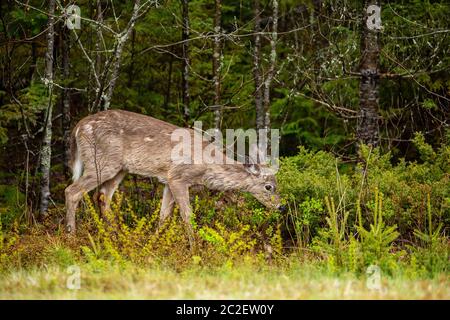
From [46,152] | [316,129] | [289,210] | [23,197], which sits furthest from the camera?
[316,129]

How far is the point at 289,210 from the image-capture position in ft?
34.6

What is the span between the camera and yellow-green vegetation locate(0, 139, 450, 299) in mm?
6180

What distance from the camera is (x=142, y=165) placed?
1120cm

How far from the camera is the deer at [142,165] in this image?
434 inches

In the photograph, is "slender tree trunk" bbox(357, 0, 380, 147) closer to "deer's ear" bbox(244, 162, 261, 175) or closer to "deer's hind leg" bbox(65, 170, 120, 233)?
"deer's ear" bbox(244, 162, 261, 175)

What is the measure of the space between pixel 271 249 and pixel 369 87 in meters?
4.17

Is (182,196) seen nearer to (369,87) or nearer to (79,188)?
(79,188)

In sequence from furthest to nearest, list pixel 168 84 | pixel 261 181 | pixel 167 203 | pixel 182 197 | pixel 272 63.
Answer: pixel 168 84 < pixel 272 63 < pixel 167 203 < pixel 261 181 < pixel 182 197

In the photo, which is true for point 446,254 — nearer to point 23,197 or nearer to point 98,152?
point 98,152

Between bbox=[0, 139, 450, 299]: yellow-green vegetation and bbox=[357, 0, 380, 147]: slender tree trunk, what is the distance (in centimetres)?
78

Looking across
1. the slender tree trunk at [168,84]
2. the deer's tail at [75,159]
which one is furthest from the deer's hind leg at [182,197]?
the slender tree trunk at [168,84]

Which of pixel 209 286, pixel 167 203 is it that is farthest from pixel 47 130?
pixel 209 286

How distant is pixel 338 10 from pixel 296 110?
12.6ft
